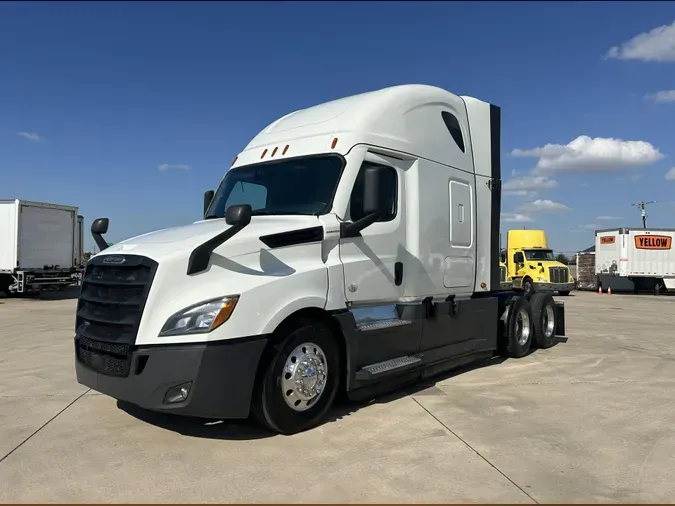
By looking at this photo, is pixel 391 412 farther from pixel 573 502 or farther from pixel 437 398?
pixel 573 502

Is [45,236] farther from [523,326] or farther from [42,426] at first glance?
[523,326]

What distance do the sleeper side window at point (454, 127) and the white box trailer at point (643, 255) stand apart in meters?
24.8

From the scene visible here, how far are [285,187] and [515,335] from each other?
4910 mm

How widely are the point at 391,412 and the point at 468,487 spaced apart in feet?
5.72

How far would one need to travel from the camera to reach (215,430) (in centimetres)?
468

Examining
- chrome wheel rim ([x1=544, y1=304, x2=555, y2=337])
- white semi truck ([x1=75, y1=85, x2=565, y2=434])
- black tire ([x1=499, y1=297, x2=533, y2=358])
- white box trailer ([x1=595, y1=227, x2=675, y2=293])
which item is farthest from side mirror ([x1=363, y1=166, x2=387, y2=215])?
white box trailer ([x1=595, y1=227, x2=675, y2=293])

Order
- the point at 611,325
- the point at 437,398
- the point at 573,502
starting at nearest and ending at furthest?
the point at 573,502 → the point at 437,398 → the point at 611,325

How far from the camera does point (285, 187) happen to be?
213 inches

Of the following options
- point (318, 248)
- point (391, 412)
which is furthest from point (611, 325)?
point (318, 248)

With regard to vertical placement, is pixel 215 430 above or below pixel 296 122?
below

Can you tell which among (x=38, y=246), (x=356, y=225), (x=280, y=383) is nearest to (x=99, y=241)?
(x=280, y=383)

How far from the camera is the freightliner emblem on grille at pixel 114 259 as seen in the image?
173 inches

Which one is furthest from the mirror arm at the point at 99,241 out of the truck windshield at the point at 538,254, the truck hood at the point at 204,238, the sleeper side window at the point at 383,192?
the truck windshield at the point at 538,254

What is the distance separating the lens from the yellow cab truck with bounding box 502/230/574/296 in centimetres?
2455
